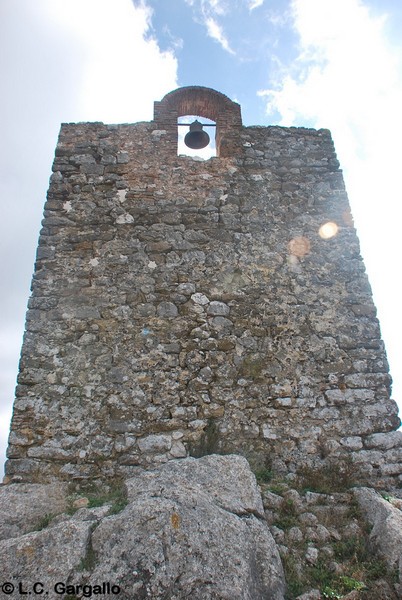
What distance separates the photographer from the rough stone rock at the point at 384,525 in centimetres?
366

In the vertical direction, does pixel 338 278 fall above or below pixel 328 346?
above

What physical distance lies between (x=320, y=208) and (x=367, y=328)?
1.96m

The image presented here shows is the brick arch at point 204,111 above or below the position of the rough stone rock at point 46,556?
above

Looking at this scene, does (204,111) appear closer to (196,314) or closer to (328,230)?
(328,230)

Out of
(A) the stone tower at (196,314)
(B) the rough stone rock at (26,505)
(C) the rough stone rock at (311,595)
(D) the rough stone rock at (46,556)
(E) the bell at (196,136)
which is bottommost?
(C) the rough stone rock at (311,595)

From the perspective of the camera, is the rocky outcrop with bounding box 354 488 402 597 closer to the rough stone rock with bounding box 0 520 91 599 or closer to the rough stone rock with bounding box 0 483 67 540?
the rough stone rock with bounding box 0 520 91 599

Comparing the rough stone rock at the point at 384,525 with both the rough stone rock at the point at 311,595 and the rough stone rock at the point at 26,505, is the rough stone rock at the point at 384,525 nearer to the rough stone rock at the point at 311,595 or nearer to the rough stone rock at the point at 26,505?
the rough stone rock at the point at 311,595

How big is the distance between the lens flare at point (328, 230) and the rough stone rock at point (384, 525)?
3445 millimetres

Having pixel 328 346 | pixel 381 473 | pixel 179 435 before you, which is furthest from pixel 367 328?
pixel 179 435

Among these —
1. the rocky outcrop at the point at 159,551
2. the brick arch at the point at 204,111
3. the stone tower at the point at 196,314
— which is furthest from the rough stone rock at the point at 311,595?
the brick arch at the point at 204,111

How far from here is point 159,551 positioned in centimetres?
317

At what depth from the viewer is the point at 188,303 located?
5.72 m

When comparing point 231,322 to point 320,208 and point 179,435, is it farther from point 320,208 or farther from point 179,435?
point 320,208

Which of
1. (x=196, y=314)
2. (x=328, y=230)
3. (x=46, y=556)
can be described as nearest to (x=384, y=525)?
(x=46, y=556)
